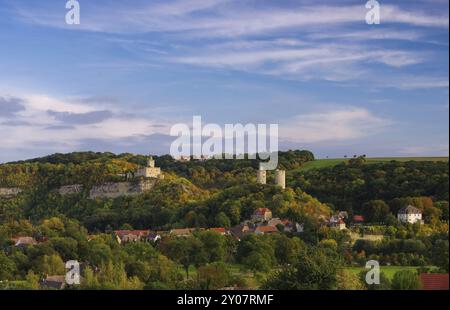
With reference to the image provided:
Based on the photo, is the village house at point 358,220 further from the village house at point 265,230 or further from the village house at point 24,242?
the village house at point 24,242

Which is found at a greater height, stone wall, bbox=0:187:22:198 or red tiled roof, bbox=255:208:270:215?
stone wall, bbox=0:187:22:198

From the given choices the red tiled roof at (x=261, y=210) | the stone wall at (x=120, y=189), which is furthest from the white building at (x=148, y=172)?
the red tiled roof at (x=261, y=210)

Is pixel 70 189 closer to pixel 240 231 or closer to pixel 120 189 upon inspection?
pixel 120 189

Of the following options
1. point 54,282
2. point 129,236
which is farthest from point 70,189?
point 54,282

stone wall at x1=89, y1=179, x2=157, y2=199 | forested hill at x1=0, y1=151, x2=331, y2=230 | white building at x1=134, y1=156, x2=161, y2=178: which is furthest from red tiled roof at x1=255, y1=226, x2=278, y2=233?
white building at x1=134, y1=156, x2=161, y2=178

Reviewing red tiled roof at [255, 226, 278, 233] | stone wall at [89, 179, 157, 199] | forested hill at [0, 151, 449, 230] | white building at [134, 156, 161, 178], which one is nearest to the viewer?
red tiled roof at [255, 226, 278, 233]

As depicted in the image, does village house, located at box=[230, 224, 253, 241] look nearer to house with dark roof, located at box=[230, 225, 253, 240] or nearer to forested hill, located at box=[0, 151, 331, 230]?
house with dark roof, located at box=[230, 225, 253, 240]

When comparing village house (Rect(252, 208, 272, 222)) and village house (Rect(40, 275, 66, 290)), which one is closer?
village house (Rect(40, 275, 66, 290))
